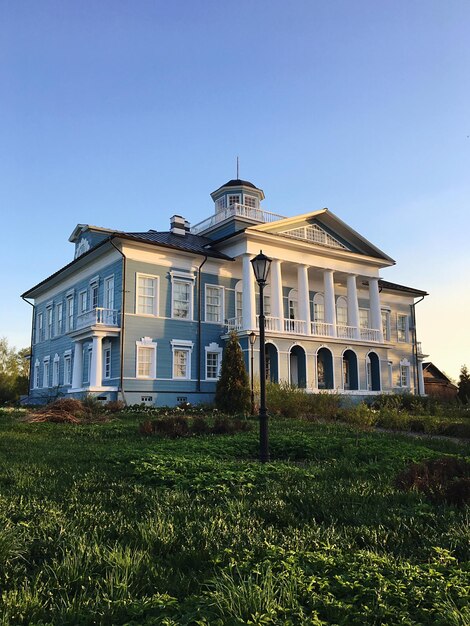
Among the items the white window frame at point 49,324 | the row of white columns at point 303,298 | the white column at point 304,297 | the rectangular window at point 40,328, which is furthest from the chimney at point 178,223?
the rectangular window at point 40,328

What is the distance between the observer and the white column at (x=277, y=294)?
29.8 metres

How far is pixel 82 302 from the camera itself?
106ft

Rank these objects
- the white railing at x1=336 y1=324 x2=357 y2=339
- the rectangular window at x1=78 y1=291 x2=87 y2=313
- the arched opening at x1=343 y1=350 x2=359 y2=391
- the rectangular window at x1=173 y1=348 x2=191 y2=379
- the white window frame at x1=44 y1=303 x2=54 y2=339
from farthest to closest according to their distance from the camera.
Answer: the white window frame at x1=44 y1=303 x2=54 y2=339, the white railing at x1=336 y1=324 x2=357 y2=339, the arched opening at x1=343 y1=350 x2=359 y2=391, the rectangular window at x1=78 y1=291 x2=87 y2=313, the rectangular window at x1=173 y1=348 x2=191 y2=379

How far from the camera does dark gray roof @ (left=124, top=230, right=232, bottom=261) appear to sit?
29.1 metres

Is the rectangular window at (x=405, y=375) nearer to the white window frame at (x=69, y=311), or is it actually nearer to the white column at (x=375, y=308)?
the white column at (x=375, y=308)

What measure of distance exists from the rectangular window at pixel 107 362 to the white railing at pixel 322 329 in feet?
40.9

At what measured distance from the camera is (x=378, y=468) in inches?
320

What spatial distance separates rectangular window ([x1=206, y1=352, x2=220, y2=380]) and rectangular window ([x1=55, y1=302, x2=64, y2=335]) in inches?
474

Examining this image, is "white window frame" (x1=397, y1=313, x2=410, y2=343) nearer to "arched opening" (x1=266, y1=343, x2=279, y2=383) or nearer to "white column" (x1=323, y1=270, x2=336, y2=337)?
"white column" (x1=323, y1=270, x2=336, y2=337)

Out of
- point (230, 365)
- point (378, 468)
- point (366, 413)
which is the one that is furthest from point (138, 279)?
point (378, 468)

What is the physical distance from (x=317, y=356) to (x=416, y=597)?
29.8 metres

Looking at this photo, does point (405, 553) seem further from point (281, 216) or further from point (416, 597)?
point (281, 216)

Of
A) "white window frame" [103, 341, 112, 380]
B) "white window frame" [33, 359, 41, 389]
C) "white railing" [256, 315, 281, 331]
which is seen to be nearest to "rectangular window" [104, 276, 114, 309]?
"white window frame" [103, 341, 112, 380]

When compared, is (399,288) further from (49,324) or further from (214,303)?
(49,324)
